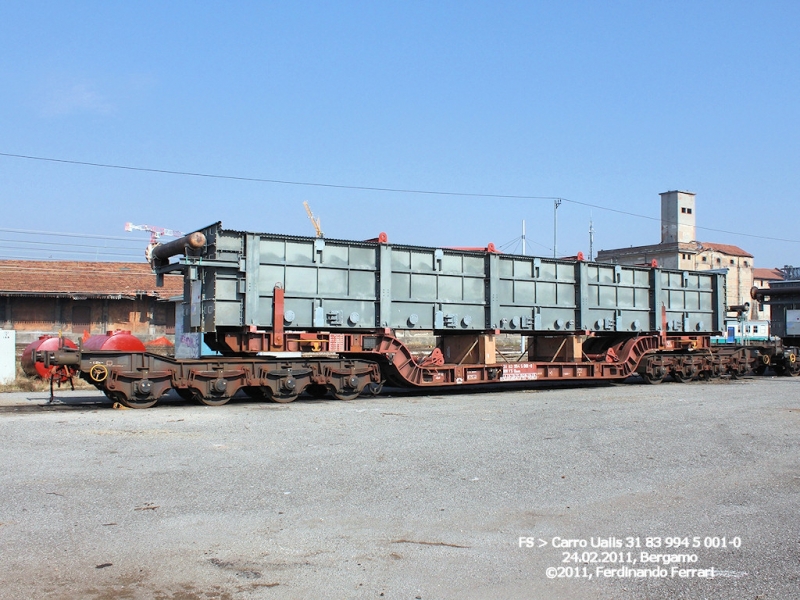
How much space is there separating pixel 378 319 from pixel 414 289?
3.98 feet

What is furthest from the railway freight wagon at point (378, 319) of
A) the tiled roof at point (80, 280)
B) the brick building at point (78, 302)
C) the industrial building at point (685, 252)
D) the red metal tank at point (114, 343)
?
the industrial building at point (685, 252)

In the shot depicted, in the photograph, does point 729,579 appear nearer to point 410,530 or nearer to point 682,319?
point 410,530

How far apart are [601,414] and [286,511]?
8.27 metres

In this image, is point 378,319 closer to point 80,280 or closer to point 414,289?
point 414,289

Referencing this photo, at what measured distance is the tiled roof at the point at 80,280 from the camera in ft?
131

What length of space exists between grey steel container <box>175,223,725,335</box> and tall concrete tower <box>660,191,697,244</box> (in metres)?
69.7

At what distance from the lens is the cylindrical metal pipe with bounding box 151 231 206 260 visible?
14.6 m

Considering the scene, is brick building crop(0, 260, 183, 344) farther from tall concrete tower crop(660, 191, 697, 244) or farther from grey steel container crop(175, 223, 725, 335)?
tall concrete tower crop(660, 191, 697, 244)

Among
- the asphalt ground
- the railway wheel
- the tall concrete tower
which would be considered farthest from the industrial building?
the asphalt ground

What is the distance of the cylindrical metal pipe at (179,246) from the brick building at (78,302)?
71.7 feet

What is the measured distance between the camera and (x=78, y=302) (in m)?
40.2

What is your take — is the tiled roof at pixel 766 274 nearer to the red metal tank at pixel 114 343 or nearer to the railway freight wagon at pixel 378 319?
the railway freight wagon at pixel 378 319

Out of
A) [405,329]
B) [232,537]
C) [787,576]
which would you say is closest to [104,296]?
[405,329]

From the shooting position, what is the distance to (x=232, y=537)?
5.92m
